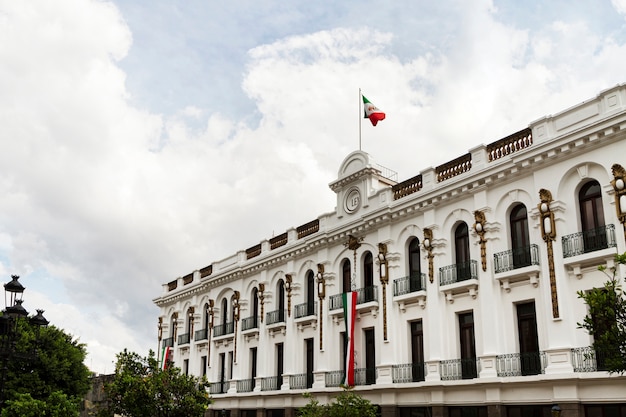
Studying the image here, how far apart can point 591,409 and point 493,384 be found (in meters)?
3.11

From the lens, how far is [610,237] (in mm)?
18578

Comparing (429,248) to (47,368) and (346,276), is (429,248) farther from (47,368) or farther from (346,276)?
(47,368)

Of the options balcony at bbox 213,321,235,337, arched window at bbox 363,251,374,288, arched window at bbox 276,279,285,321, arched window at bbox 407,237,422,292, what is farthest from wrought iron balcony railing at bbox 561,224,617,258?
balcony at bbox 213,321,235,337

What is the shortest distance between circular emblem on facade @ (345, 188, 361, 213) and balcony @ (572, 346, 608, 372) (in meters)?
12.2

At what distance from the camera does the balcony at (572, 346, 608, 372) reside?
18297 mm

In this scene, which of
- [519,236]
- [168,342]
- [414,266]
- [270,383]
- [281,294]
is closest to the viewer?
[519,236]

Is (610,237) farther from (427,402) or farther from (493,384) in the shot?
(427,402)

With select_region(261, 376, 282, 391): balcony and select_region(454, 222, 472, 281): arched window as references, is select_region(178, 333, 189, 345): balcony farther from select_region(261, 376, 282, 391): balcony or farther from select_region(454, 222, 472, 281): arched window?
select_region(454, 222, 472, 281): arched window

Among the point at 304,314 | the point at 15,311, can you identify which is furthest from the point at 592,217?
the point at 15,311

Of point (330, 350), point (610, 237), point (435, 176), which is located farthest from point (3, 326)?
point (610, 237)

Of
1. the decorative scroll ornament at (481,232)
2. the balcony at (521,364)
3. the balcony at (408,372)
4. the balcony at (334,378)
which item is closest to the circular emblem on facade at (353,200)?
the balcony at (334,378)

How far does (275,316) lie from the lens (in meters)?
32.6

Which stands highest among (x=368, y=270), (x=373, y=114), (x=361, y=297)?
(x=373, y=114)

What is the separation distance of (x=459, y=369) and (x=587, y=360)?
16.0 feet
